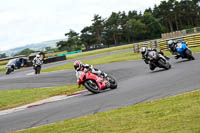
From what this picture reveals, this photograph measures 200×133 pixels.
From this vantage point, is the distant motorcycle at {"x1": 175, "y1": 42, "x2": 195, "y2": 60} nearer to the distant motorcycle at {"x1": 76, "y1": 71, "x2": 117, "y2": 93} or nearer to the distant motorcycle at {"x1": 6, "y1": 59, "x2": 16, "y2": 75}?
the distant motorcycle at {"x1": 76, "y1": 71, "x2": 117, "y2": 93}

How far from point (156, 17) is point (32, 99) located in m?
129

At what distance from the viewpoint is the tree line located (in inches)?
5049

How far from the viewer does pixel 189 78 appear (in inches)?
556

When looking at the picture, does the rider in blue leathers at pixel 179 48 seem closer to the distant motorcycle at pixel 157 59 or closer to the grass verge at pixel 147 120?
the distant motorcycle at pixel 157 59

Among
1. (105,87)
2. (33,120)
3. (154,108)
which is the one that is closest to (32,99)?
(105,87)

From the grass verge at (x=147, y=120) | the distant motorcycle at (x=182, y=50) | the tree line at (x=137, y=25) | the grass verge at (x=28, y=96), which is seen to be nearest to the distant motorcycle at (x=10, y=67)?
the grass verge at (x=28, y=96)

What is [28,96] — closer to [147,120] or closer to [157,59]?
[157,59]

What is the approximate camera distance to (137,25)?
4973 inches

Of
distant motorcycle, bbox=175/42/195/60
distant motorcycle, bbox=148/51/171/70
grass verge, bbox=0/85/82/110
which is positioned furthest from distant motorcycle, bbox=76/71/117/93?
distant motorcycle, bbox=175/42/195/60

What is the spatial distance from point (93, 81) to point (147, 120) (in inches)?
318

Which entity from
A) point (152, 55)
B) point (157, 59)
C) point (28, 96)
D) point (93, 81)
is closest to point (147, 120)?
point (93, 81)

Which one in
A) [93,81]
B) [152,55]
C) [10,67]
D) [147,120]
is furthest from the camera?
[10,67]

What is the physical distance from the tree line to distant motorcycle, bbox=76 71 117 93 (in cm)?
10666

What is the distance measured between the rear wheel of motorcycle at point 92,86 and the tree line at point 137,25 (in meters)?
107
